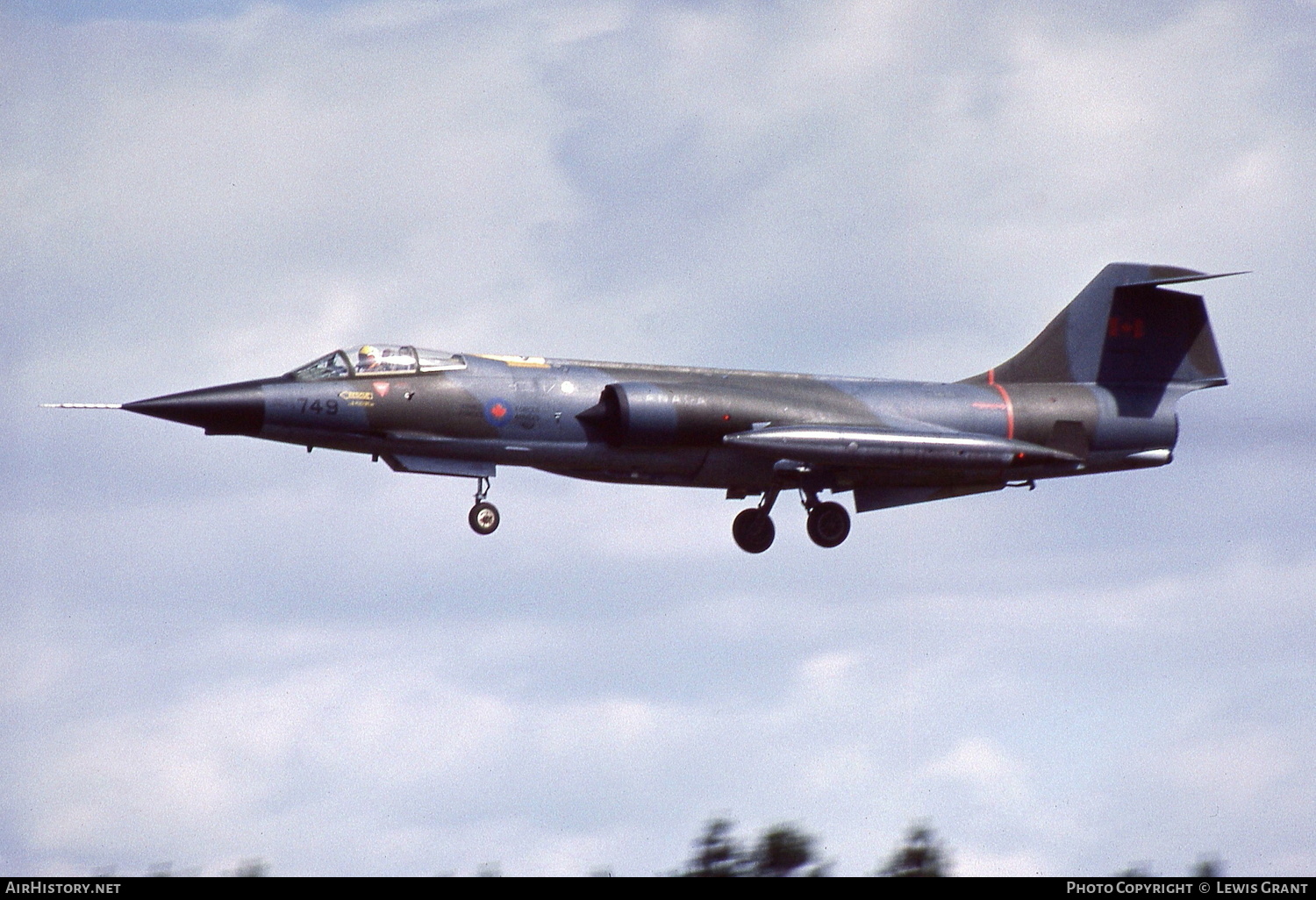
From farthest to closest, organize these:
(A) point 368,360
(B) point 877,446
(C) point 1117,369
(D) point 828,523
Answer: (C) point 1117,369 < (D) point 828,523 < (B) point 877,446 < (A) point 368,360

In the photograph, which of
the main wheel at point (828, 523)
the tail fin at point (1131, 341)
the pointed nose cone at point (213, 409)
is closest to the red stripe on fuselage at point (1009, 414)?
the tail fin at point (1131, 341)

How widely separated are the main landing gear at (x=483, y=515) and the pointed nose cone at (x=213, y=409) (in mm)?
3533

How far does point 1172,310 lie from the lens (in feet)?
115

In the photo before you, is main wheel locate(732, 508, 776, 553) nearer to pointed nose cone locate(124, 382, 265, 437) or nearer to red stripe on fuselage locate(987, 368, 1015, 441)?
red stripe on fuselage locate(987, 368, 1015, 441)

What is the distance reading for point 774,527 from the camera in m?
33.5

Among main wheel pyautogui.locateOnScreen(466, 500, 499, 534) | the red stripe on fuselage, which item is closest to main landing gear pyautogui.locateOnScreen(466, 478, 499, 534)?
main wheel pyautogui.locateOnScreen(466, 500, 499, 534)

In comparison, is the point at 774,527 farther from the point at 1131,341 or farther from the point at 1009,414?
the point at 1131,341

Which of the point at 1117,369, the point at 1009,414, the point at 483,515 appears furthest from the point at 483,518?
the point at 1117,369

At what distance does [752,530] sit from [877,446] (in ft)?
10.4

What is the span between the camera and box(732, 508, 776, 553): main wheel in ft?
109

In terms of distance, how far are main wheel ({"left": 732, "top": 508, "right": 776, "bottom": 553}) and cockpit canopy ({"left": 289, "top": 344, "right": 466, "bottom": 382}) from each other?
589cm

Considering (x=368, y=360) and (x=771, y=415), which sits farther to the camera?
(x=771, y=415)

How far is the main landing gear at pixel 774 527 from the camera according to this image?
1296 inches
